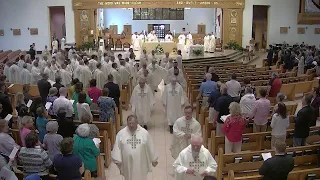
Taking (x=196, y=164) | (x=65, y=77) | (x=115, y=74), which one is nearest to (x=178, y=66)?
(x=115, y=74)

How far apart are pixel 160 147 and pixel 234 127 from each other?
8.85 feet

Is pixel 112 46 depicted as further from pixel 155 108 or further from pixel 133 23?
pixel 155 108

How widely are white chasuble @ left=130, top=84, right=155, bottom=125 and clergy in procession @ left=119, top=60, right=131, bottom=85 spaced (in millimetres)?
3660

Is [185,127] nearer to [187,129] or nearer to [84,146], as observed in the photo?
[187,129]

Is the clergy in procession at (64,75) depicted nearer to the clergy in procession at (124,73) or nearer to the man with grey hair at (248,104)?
the clergy in procession at (124,73)

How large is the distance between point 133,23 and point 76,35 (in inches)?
298

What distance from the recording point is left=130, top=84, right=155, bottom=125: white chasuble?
34.4 feet

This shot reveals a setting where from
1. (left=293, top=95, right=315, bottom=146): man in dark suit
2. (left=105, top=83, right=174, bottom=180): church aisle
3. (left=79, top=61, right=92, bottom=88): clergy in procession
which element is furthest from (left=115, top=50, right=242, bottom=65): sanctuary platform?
(left=293, top=95, right=315, bottom=146): man in dark suit

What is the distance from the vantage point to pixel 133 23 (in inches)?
1341

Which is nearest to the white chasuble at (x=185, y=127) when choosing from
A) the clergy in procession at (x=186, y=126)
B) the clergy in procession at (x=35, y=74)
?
the clergy in procession at (x=186, y=126)

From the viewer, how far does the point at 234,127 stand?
24.8 feet

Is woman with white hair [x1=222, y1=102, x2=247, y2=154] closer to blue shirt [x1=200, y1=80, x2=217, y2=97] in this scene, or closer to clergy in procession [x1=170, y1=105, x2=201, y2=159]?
clergy in procession [x1=170, y1=105, x2=201, y2=159]

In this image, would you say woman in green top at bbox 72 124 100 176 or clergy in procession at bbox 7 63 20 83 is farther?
clergy in procession at bbox 7 63 20 83

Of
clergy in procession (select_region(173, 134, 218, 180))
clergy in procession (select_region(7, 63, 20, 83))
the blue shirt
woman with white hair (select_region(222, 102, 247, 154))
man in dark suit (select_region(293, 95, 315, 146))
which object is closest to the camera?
clergy in procession (select_region(173, 134, 218, 180))
